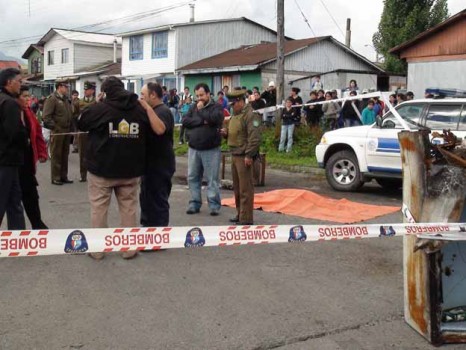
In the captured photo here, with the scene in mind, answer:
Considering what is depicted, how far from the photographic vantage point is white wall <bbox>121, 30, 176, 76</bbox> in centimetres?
3422

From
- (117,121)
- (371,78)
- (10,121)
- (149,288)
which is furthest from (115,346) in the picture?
(371,78)

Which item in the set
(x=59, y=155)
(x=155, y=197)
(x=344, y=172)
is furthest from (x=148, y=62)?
(x=155, y=197)

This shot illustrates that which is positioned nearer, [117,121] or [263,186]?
[117,121]

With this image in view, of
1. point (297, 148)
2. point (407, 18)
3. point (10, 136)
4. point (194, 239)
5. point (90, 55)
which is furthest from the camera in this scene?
point (90, 55)

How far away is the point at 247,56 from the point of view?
3056 centimetres

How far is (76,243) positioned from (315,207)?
582 centimetres

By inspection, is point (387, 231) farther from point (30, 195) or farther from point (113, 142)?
point (30, 195)

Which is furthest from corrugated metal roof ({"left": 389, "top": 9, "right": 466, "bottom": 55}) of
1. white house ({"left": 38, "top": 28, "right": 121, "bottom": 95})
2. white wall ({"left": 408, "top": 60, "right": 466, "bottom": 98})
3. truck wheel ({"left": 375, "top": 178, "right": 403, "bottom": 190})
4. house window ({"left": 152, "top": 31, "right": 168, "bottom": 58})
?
white house ({"left": 38, "top": 28, "right": 121, "bottom": 95})

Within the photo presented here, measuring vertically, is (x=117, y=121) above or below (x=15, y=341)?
above

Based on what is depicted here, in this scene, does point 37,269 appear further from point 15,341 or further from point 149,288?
point 15,341

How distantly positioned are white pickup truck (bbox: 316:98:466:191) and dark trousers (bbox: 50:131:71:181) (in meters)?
4.95

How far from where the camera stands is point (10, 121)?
5.85 meters

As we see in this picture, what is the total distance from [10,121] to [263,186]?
6514 mm

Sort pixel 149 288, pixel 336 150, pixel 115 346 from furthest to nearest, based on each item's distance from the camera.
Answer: pixel 336 150 < pixel 149 288 < pixel 115 346
